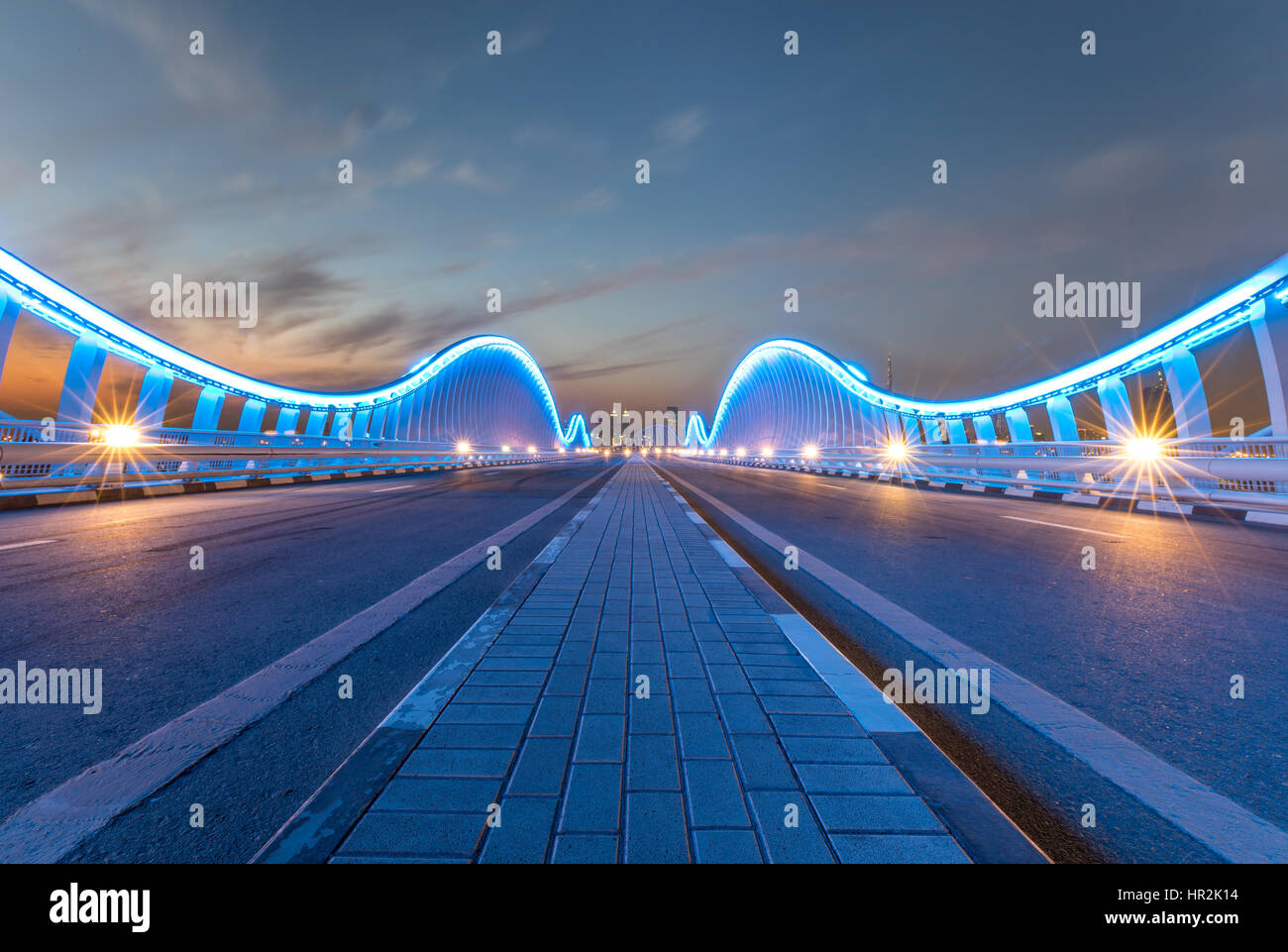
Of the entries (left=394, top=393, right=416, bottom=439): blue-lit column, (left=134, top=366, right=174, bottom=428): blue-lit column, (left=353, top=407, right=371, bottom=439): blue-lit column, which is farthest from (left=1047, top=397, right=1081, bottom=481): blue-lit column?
(left=394, top=393, right=416, bottom=439): blue-lit column

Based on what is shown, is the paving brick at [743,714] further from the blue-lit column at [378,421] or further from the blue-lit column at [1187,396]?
the blue-lit column at [378,421]

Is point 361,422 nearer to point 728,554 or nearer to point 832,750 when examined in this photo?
point 728,554

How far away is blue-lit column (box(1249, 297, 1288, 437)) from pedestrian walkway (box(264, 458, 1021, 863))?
1543 cm

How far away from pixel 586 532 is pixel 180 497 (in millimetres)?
10879

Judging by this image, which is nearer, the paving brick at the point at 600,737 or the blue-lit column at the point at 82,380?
the paving brick at the point at 600,737

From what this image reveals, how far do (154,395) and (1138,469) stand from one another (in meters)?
28.3

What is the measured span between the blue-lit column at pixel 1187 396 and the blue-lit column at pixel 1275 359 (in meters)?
1.17

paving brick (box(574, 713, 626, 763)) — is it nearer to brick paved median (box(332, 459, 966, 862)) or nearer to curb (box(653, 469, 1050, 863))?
brick paved median (box(332, 459, 966, 862))

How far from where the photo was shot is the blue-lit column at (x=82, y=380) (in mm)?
15242

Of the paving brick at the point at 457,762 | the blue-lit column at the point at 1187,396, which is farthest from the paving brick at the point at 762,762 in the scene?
the blue-lit column at the point at 1187,396

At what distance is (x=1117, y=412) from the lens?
18.7 m

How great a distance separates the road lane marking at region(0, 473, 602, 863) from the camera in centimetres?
170

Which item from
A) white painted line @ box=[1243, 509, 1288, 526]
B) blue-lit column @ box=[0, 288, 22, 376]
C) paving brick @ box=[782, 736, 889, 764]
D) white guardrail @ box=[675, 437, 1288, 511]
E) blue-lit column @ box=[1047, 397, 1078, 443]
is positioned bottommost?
paving brick @ box=[782, 736, 889, 764]
